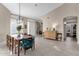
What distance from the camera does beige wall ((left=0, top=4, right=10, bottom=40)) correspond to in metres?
3.99

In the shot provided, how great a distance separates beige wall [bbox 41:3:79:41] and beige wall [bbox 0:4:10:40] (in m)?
1.16

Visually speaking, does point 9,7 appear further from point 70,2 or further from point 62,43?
point 62,43

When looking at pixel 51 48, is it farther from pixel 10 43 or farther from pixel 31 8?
pixel 31 8

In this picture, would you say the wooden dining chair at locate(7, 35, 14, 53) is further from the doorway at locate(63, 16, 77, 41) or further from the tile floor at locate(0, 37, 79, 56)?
the doorway at locate(63, 16, 77, 41)

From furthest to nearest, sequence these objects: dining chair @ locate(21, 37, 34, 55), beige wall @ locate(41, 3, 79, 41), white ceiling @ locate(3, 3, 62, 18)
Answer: beige wall @ locate(41, 3, 79, 41)
dining chair @ locate(21, 37, 34, 55)
white ceiling @ locate(3, 3, 62, 18)

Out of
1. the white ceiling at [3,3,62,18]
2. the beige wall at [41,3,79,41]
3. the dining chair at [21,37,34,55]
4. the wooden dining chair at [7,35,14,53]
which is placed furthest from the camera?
the beige wall at [41,3,79,41]

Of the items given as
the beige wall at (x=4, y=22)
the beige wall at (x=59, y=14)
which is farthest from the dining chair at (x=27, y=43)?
the beige wall at (x=59, y=14)

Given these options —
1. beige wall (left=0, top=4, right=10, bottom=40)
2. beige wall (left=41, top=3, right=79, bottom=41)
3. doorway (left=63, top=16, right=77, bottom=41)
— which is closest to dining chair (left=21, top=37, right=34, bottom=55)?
beige wall (left=0, top=4, right=10, bottom=40)

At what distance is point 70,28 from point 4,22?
2143 millimetres

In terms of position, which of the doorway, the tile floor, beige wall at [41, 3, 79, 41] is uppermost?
beige wall at [41, 3, 79, 41]

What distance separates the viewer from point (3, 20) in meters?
4.06

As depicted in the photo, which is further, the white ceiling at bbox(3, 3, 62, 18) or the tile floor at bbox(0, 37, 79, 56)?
the tile floor at bbox(0, 37, 79, 56)

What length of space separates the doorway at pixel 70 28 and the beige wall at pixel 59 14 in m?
0.18

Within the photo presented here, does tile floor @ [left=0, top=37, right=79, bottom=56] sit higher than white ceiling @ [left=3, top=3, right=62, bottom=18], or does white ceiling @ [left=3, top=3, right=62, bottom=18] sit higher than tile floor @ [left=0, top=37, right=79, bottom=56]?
white ceiling @ [left=3, top=3, right=62, bottom=18]
